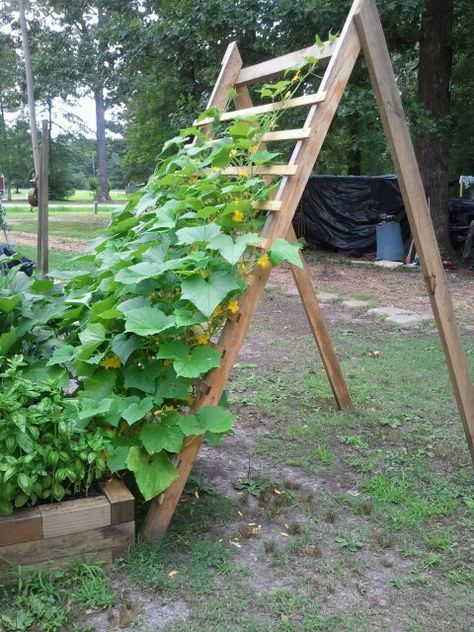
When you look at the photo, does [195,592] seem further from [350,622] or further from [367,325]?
[367,325]

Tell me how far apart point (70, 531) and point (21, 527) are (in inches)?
6.5

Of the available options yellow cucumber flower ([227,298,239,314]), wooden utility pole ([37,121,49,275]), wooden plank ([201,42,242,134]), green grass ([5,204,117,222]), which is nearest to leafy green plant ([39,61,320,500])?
yellow cucumber flower ([227,298,239,314])

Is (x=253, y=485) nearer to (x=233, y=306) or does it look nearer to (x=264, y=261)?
(x=233, y=306)

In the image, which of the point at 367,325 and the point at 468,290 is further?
the point at 468,290

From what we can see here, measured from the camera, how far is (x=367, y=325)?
21.5 feet

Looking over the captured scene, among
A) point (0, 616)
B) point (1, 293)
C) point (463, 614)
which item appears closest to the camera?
point (0, 616)

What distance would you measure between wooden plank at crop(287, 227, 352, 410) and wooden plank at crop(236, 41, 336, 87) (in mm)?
795

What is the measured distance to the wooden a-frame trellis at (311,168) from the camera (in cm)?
234

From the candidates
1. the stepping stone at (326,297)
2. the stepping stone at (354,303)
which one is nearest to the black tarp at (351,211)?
the stepping stone at (326,297)

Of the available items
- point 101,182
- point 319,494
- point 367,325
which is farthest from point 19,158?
point 319,494

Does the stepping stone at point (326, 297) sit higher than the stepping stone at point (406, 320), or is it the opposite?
the stepping stone at point (406, 320)

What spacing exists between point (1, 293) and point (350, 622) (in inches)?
78.1

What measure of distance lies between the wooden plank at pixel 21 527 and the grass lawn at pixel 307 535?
0.14 meters

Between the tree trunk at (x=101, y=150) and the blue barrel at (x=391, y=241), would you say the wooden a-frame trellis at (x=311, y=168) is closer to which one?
the blue barrel at (x=391, y=241)
